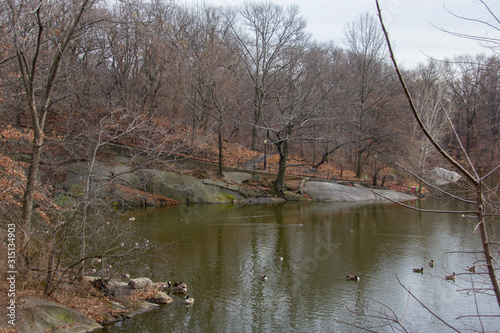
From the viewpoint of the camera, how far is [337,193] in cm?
2986

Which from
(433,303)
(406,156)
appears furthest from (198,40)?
(433,303)

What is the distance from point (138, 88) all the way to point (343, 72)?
17.4 meters

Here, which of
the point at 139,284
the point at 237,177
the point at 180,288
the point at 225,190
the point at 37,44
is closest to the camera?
the point at 37,44

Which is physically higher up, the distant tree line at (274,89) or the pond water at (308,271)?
the distant tree line at (274,89)

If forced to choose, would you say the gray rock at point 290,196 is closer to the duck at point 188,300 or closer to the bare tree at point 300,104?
the bare tree at point 300,104

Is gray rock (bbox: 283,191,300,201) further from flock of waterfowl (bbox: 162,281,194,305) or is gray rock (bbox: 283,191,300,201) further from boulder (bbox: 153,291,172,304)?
boulder (bbox: 153,291,172,304)

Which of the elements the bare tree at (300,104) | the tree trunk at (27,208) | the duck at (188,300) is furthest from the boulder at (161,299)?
the bare tree at (300,104)

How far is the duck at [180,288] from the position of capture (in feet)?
35.0

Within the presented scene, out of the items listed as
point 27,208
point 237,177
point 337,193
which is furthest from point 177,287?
point 337,193

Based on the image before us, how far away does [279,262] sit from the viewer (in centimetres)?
1351

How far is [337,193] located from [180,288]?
68.7 ft

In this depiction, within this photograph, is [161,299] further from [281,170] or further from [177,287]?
[281,170]

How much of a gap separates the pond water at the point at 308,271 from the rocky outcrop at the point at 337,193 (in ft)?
22.4

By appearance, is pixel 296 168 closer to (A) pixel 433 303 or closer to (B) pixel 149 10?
(A) pixel 433 303
